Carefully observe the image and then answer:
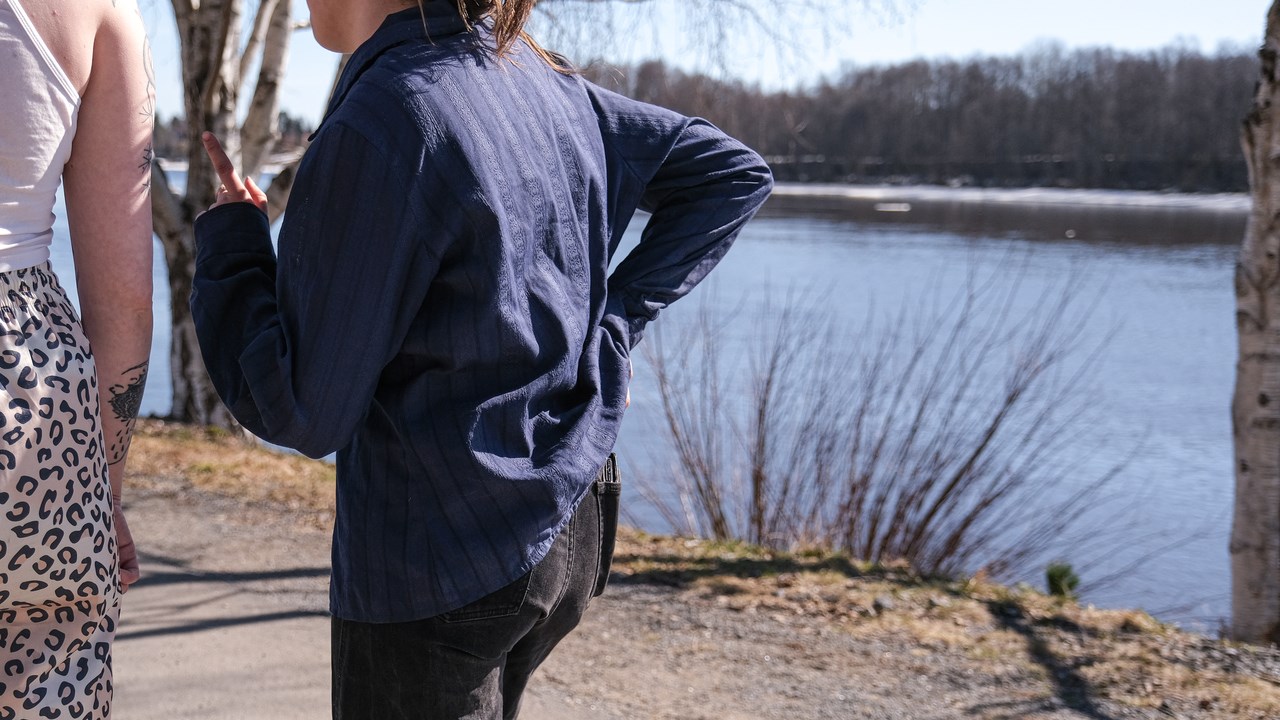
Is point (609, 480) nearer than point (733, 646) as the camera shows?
Yes

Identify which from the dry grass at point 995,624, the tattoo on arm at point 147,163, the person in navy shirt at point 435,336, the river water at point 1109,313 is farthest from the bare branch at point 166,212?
the person in navy shirt at point 435,336

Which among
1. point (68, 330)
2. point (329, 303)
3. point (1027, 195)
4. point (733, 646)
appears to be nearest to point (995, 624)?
point (733, 646)

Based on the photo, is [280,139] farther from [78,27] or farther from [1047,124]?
[1047,124]

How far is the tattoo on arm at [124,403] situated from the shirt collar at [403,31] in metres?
0.44

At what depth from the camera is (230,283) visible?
1384mm

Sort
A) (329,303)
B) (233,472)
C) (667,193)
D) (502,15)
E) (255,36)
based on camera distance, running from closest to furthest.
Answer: (329,303), (502,15), (667,193), (233,472), (255,36)

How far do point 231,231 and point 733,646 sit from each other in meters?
2.75

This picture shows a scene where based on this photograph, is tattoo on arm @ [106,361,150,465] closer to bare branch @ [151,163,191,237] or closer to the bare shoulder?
the bare shoulder

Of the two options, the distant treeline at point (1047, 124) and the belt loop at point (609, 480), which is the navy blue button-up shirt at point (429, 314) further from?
the distant treeline at point (1047, 124)

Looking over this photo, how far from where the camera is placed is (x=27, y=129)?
1307 millimetres

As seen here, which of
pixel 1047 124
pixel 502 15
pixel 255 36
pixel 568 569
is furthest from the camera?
pixel 1047 124

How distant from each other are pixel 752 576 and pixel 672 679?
110cm

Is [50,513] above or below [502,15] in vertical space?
below

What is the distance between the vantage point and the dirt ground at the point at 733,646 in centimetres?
333
